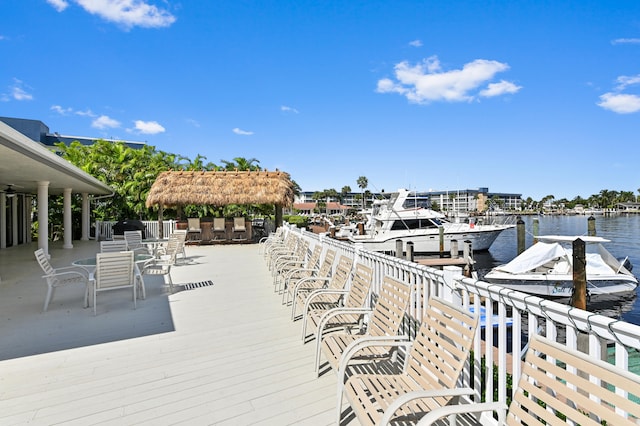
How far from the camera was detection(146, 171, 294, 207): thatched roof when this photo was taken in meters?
16.0

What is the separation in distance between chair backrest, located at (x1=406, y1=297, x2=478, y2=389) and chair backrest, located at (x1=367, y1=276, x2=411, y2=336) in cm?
34

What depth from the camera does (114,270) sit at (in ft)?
17.3

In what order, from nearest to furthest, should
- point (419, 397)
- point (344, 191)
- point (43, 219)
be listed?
point (419, 397) < point (43, 219) < point (344, 191)

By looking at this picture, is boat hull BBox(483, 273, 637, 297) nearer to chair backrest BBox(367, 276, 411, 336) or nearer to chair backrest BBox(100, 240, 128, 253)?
chair backrest BBox(367, 276, 411, 336)

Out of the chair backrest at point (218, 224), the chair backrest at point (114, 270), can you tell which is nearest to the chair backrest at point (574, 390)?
the chair backrest at point (114, 270)

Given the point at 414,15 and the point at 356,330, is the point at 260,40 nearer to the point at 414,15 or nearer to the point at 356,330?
the point at 414,15

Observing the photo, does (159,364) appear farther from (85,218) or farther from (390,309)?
(85,218)

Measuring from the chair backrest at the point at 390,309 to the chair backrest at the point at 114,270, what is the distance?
13.9 feet

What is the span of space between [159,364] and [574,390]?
137 inches

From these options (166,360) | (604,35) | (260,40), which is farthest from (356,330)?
(604,35)

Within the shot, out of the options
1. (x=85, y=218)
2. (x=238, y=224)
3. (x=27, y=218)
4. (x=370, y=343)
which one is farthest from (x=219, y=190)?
(x=370, y=343)

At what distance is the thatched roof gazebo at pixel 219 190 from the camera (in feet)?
52.5

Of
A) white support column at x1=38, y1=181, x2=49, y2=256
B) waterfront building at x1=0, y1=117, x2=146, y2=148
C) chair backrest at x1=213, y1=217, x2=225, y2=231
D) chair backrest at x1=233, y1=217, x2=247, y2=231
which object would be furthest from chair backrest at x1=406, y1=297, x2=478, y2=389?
waterfront building at x1=0, y1=117, x2=146, y2=148

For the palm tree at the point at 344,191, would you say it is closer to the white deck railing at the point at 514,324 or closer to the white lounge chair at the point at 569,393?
the white deck railing at the point at 514,324
